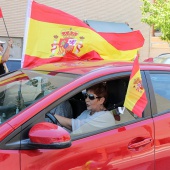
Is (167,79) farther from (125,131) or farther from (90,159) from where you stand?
(90,159)

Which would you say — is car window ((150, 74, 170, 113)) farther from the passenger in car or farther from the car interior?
the passenger in car

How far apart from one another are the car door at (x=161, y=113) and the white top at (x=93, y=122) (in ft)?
1.22

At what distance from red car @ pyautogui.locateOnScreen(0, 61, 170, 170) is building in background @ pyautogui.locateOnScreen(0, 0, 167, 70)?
13434 millimetres

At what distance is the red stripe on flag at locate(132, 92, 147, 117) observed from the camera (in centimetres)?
259

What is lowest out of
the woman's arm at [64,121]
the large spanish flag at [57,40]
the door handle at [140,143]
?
the door handle at [140,143]

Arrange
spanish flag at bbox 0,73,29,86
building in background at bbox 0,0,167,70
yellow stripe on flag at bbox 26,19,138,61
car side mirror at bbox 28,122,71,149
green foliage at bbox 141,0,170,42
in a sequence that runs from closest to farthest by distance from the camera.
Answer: car side mirror at bbox 28,122,71,149 < spanish flag at bbox 0,73,29,86 < yellow stripe on flag at bbox 26,19,138,61 < building in background at bbox 0,0,167,70 < green foliage at bbox 141,0,170,42

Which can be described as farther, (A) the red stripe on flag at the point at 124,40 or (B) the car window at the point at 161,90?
(A) the red stripe on flag at the point at 124,40

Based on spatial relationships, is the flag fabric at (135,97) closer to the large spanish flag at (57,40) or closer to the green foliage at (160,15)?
the large spanish flag at (57,40)

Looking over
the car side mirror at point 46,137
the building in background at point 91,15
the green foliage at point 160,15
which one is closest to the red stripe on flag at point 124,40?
the car side mirror at point 46,137

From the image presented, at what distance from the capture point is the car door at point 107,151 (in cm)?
222

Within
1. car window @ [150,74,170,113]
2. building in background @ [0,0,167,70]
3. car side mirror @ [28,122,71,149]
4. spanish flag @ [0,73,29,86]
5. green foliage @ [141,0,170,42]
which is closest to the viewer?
car side mirror @ [28,122,71,149]

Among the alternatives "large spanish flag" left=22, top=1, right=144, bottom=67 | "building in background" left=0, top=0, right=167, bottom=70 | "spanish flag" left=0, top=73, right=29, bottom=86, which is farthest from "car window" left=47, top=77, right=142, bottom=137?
"building in background" left=0, top=0, right=167, bottom=70

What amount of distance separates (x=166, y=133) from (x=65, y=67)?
1016mm

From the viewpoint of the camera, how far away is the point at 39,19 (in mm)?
3918
